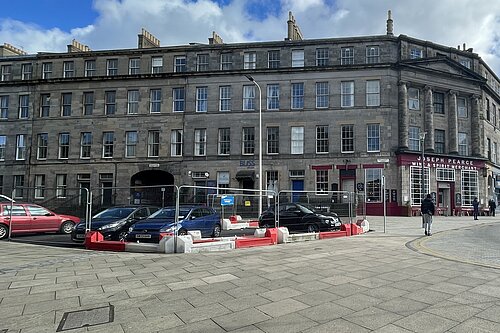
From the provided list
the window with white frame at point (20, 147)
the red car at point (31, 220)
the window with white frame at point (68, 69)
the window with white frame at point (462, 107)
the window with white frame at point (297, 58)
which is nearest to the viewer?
the red car at point (31, 220)

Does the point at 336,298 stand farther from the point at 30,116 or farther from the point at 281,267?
the point at 30,116

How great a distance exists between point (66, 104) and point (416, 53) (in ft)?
119

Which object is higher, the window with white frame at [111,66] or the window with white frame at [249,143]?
the window with white frame at [111,66]

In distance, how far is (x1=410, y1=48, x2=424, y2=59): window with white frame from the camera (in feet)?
119

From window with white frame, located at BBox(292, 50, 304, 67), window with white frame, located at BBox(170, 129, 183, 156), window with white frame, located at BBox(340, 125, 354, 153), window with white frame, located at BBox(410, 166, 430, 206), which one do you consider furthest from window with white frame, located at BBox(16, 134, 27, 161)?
window with white frame, located at BBox(410, 166, 430, 206)

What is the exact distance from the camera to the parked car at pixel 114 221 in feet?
46.1

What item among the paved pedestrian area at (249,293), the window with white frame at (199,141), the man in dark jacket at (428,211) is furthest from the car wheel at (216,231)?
the window with white frame at (199,141)

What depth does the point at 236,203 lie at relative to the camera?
16.4 meters

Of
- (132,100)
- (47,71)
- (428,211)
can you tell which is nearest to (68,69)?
(47,71)

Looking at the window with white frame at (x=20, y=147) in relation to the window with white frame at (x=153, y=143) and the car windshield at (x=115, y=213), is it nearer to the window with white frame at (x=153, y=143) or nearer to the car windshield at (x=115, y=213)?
the window with white frame at (x=153, y=143)

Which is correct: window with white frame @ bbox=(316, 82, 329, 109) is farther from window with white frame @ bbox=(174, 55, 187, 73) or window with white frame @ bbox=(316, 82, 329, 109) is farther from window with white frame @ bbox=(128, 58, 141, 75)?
window with white frame @ bbox=(128, 58, 141, 75)

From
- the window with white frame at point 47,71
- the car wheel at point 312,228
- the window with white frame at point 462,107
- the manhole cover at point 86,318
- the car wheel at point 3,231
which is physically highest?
the window with white frame at point 47,71

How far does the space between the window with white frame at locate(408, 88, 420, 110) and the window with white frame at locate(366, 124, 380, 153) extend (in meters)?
4.45

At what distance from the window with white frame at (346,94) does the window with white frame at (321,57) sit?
2772mm
